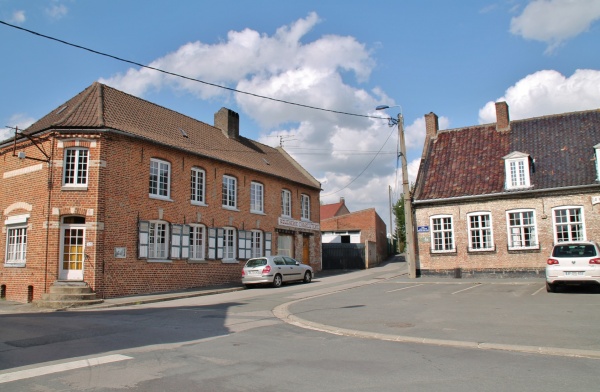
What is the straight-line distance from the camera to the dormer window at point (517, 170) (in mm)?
24141

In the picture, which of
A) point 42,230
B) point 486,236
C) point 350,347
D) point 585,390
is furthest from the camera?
point 486,236

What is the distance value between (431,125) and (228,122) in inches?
495

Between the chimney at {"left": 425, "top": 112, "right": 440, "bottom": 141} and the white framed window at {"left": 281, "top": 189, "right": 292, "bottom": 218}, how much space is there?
30.6 feet

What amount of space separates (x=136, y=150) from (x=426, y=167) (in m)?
16.2

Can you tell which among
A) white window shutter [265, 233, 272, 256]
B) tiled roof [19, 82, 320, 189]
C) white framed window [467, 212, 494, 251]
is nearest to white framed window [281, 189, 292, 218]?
tiled roof [19, 82, 320, 189]

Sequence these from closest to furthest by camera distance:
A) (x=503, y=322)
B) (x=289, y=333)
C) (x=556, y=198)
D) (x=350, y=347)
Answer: (x=350, y=347) → (x=289, y=333) → (x=503, y=322) → (x=556, y=198)

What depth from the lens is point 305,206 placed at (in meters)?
32.9

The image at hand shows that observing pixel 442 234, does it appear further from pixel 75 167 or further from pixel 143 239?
pixel 75 167

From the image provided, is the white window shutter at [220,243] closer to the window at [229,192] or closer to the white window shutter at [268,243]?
the window at [229,192]

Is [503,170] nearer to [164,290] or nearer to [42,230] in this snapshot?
[164,290]

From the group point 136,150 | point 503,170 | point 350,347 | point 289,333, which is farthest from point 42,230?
point 503,170

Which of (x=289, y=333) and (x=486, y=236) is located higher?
(x=486, y=236)

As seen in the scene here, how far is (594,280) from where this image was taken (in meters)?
15.2

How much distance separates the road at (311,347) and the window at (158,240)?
596 cm
